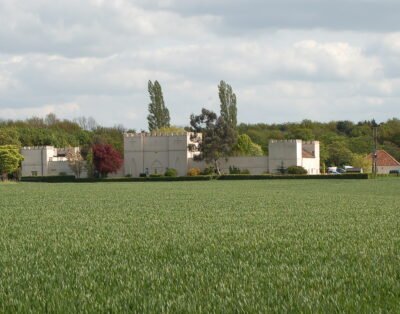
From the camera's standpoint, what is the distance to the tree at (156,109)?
106875 millimetres

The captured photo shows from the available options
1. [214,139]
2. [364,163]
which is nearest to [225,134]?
[214,139]

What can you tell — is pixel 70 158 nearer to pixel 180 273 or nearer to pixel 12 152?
pixel 12 152

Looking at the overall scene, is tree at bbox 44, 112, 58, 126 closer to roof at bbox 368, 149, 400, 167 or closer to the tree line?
the tree line

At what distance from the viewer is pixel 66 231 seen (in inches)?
732

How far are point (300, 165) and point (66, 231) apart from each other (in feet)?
258

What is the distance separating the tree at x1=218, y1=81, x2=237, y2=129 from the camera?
334 feet

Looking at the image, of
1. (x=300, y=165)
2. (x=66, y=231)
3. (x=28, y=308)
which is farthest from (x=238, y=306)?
(x=300, y=165)

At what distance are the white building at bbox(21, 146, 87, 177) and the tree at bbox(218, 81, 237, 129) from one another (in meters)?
22.1

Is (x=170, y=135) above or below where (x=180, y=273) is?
above

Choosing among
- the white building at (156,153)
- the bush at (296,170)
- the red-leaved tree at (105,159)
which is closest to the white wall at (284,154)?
the bush at (296,170)

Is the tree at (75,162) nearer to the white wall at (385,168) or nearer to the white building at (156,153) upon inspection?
the white building at (156,153)

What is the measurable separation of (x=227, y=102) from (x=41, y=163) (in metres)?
27.5

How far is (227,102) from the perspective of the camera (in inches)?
4026

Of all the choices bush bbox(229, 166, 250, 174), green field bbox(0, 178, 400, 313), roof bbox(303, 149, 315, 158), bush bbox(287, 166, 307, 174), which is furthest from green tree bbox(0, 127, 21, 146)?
green field bbox(0, 178, 400, 313)
